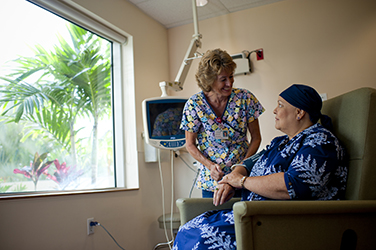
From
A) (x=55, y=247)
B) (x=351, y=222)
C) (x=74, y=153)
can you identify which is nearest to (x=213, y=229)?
(x=351, y=222)

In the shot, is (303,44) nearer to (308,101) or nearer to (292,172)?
(308,101)

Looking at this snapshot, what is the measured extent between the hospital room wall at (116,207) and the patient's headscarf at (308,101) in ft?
5.00

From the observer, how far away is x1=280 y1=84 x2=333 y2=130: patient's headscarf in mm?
1302

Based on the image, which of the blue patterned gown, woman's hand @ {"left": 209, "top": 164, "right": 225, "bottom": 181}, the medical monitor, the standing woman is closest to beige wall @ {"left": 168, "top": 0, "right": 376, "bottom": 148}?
the medical monitor

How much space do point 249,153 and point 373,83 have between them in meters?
1.64

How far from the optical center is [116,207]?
8.11 ft

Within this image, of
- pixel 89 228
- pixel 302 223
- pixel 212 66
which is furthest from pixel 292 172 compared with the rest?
pixel 89 228

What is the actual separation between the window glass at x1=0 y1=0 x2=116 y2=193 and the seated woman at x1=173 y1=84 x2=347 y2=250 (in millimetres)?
1290

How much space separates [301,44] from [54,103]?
2238 mm

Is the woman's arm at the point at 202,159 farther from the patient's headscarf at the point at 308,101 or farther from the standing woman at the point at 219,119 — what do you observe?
the patient's headscarf at the point at 308,101

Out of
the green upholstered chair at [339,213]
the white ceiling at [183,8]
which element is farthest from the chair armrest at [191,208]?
the white ceiling at [183,8]

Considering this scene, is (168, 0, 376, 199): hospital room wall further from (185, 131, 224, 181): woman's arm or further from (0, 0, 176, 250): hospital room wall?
(185, 131, 224, 181): woman's arm

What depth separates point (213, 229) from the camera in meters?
1.20

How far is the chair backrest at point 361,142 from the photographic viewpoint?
118cm
